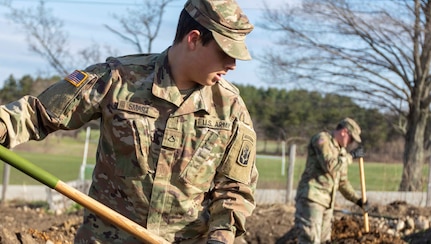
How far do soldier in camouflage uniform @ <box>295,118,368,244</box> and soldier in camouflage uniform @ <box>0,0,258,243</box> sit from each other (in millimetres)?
→ 6280

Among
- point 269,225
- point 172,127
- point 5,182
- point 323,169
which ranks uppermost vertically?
point 172,127

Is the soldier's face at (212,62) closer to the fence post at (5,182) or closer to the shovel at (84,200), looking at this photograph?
the shovel at (84,200)

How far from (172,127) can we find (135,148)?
0.62ft

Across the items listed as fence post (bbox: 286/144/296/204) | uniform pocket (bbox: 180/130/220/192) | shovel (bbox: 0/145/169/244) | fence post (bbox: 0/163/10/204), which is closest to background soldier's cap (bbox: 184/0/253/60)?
uniform pocket (bbox: 180/130/220/192)

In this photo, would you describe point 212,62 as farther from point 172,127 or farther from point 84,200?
point 84,200

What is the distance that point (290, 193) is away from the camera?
1694 centimetres

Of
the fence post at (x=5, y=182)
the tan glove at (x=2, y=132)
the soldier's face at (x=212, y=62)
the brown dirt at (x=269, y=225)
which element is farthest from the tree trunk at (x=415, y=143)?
the tan glove at (x=2, y=132)

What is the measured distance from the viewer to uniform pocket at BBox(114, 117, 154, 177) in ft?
11.7

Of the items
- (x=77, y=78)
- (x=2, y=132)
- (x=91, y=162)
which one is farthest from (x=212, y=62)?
(x=91, y=162)

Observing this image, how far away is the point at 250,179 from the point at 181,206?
1.20 ft

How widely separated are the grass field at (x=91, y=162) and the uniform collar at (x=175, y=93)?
584 inches

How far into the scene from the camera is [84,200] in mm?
3355

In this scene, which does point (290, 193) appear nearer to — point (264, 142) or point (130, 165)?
point (130, 165)

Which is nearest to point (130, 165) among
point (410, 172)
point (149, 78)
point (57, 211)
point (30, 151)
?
point (149, 78)
